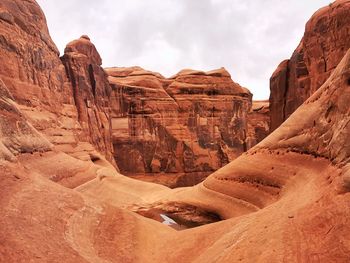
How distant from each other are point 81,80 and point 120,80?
963 centimetres

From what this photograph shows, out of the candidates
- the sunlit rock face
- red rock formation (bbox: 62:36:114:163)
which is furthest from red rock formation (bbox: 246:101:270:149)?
red rock formation (bbox: 62:36:114:163)

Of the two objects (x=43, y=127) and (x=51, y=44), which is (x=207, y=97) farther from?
(x=43, y=127)

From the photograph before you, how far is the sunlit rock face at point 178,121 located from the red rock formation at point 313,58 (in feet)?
25.0

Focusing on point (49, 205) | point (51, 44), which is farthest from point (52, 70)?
point (49, 205)

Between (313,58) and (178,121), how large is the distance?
1365 centimetres

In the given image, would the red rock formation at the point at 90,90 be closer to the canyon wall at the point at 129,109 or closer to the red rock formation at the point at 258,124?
the canyon wall at the point at 129,109

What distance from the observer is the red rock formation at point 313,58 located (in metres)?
13.4

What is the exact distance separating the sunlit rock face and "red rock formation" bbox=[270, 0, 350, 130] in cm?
763

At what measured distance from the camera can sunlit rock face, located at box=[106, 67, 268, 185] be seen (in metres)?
Answer: 24.7

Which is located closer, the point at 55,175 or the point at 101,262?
the point at 101,262

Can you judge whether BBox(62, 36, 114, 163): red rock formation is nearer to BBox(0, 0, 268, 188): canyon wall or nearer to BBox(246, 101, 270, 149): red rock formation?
BBox(0, 0, 268, 188): canyon wall

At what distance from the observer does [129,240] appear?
464cm

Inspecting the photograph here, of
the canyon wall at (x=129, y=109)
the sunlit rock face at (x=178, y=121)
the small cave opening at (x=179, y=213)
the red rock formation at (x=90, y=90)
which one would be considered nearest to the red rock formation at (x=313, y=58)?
the sunlit rock face at (x=178, y=121)

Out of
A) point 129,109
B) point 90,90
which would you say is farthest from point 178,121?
point 90,90
